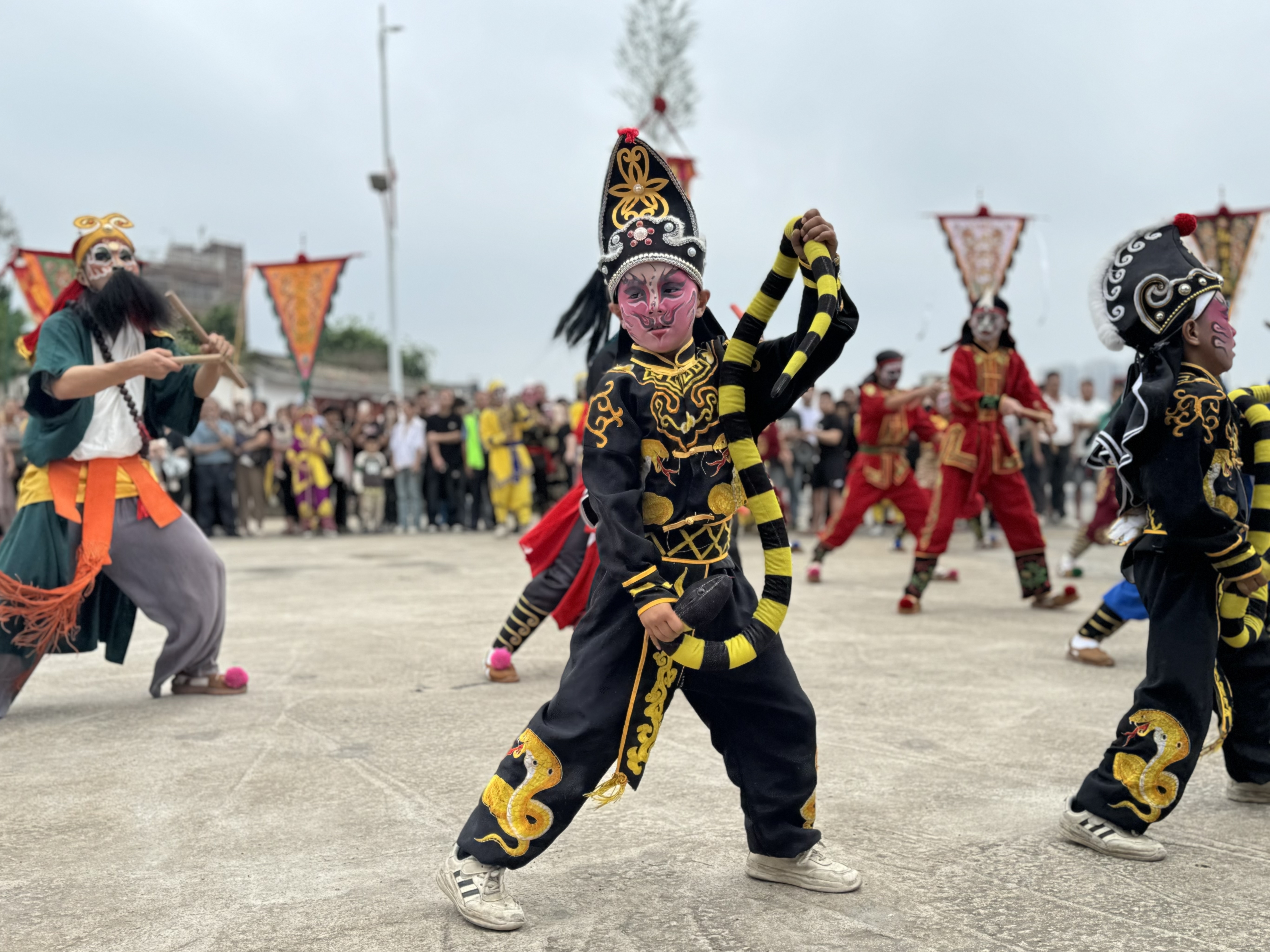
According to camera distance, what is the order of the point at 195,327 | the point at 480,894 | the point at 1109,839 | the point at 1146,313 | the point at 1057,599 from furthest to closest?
1. the point at 1057,599
2. the point at 195,327
3. the point at 1146,313
4. the point at 1109,839
5. the point at 480,894

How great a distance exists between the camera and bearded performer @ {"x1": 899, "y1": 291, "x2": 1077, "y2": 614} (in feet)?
24.7

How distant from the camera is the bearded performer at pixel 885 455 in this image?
28.9 feet

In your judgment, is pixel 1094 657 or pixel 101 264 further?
pixel 1094 657

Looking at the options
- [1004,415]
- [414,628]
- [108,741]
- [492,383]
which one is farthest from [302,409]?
[108,741]

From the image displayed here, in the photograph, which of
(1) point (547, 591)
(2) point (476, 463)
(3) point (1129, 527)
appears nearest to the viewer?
(3) point (1129, 527)

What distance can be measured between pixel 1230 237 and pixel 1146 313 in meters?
9.92

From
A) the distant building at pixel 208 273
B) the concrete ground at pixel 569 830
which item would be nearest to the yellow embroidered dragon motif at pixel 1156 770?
the concrete ground at pixel 569 830

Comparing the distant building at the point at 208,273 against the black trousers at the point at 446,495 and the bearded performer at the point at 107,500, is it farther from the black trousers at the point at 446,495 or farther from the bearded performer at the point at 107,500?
the bearded performer at the point at 107,500

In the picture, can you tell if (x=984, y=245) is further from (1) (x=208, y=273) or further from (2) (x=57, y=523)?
(1) (x=208, y=273)

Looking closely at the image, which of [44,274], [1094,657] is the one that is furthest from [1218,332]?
[44,274]

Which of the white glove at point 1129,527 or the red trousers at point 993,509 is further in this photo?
the red trousers at point 993,509

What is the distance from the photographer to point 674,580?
9.46 feet

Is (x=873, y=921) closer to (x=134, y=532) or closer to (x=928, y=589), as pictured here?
(x=134, y=532)

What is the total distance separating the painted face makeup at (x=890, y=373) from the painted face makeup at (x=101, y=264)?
19.3 feet
